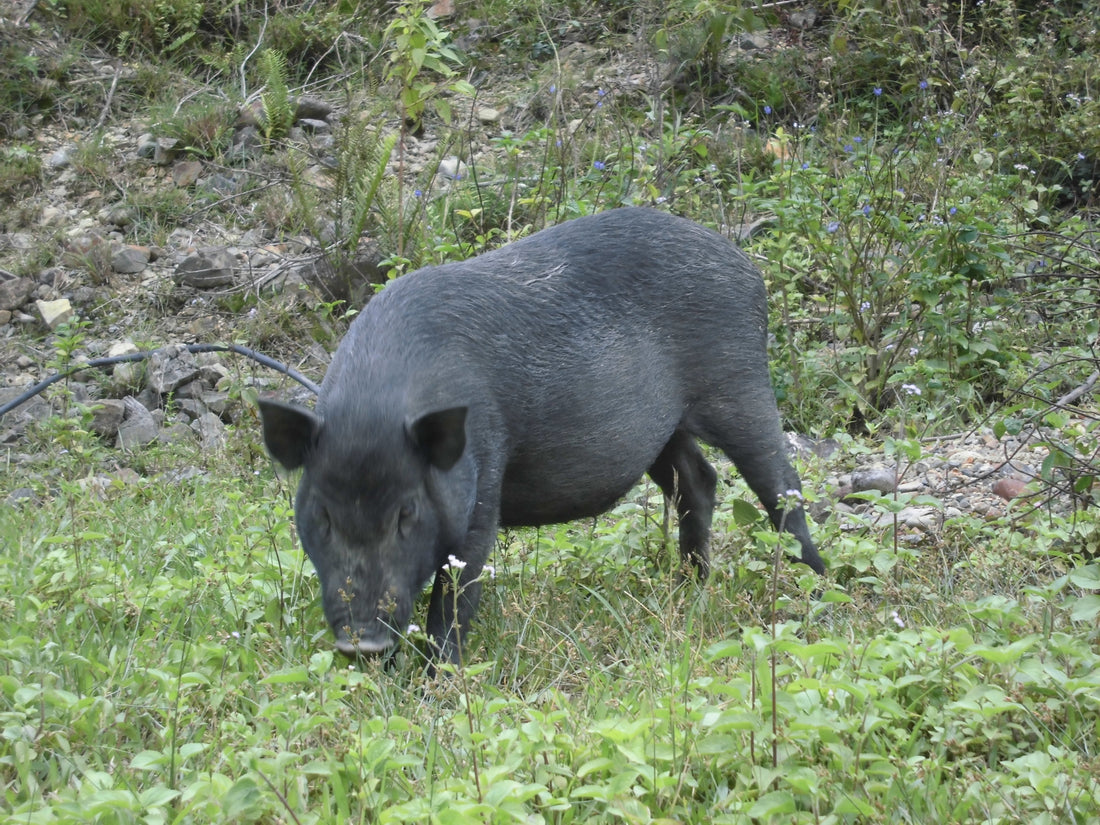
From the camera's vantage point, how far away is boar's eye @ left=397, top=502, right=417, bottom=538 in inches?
134

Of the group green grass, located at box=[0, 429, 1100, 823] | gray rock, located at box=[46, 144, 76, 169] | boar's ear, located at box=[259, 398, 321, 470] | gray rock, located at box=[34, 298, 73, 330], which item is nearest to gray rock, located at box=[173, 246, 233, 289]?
gray rock, located at box=[34, 298, 73, 330]

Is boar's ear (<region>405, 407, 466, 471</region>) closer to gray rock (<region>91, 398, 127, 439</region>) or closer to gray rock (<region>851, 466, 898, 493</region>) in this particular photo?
gray rock (<region>851, 466, 898, 493</region>)

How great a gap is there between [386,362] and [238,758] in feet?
4.31

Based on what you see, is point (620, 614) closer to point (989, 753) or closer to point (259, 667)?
point (259, 667)

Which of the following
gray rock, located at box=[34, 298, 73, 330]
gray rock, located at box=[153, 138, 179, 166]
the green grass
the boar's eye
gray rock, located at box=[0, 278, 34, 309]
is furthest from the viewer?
gray rock, located at box=[153, 138, 179, 166]

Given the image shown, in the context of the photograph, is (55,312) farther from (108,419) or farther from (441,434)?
(441,434)

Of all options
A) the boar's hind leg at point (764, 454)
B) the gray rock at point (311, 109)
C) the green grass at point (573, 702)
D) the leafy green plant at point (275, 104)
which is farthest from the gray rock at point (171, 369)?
the boar's hind leg at point (764, 454)

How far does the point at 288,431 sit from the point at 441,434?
1.41 ft

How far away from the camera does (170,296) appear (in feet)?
27.8

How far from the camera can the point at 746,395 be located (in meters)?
4.45

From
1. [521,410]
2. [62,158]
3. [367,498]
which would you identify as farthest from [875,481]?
[62,158]

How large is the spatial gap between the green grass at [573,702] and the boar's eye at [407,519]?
0.31 metres

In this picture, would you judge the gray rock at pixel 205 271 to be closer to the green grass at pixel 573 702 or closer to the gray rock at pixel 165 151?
the gray rock at pixel 165 151

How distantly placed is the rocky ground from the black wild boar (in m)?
0.66
